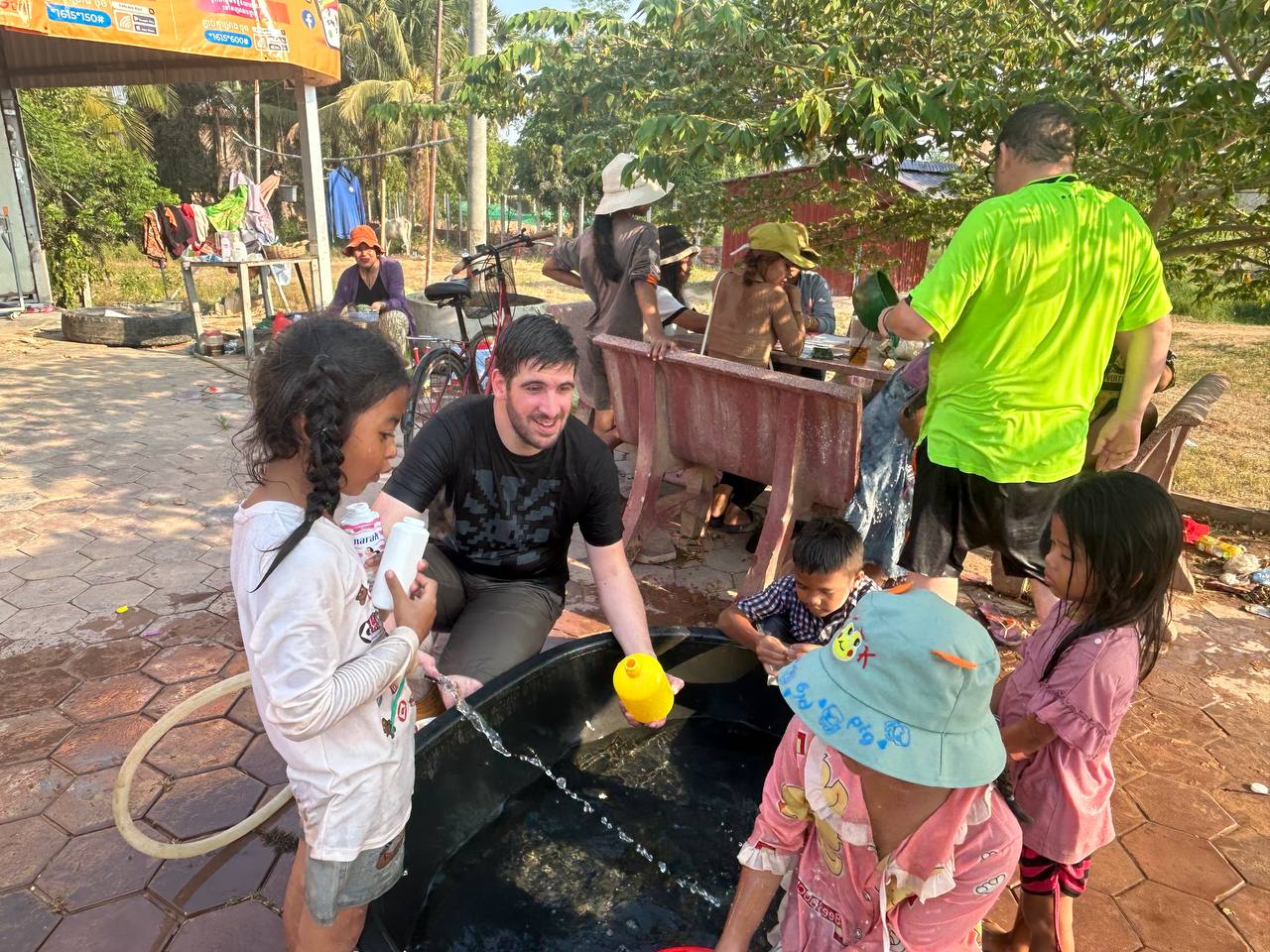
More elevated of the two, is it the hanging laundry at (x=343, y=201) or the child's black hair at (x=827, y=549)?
the hanging laundry at (x=343, y=201)

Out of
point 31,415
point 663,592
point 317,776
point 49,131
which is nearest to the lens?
point 317,776

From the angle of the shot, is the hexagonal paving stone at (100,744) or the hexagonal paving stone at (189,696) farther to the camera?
the hexagonal paving stone at (189,696)

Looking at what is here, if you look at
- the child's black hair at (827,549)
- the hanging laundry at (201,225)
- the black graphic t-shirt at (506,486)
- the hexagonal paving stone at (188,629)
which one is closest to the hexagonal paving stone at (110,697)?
the hexagonal paving stone at (188,629)

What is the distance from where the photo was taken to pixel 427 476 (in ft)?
8.16

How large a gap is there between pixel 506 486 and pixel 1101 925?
2.00m

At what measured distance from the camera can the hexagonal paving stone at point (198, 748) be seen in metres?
2.60

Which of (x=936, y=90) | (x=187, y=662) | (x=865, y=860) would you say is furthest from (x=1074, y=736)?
(x=936, y=90)

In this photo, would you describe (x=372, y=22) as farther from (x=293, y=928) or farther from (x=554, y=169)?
(x=293, y=928)

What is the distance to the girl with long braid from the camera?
1.40 metres

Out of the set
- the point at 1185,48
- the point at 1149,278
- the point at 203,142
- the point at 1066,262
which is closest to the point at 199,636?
the point at 1066,262

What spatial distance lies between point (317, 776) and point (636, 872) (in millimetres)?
1095

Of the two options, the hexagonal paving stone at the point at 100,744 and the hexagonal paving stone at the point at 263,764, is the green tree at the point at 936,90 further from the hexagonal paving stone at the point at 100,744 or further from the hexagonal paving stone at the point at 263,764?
the hexagonal paving stone at the point at 100,744

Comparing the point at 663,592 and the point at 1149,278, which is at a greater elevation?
the point at 1149,278

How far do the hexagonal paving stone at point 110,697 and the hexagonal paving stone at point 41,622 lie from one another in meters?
0.51
